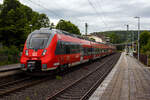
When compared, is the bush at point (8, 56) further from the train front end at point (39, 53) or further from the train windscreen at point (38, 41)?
the train front end at point (39, 53)

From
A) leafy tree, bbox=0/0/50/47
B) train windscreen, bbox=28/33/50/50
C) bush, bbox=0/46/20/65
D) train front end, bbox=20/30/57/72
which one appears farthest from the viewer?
leafy tree, bbox=0/0/50/47

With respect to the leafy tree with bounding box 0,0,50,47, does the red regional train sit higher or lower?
lower

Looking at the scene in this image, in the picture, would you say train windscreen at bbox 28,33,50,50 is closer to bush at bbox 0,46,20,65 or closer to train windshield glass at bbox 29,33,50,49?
train windshield glass at bbox 29,33,50,49

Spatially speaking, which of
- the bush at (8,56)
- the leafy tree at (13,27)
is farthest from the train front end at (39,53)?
the leafy tree at (13,27)

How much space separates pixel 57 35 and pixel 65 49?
62.6 inches

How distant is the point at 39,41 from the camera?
12273 mm

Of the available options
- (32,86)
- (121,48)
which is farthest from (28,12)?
(121,48)

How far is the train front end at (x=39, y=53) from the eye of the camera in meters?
11.5

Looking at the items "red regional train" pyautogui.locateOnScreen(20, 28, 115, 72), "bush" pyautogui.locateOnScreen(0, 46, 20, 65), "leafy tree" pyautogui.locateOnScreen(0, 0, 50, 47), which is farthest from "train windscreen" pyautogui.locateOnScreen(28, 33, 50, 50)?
"leafy tree" pyautogui.locateOnScreen(0, 0, 50, 47)

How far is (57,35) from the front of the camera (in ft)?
42.7

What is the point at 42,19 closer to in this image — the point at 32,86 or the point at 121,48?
the point at 32,86

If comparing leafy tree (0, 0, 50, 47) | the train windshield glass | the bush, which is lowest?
the bush

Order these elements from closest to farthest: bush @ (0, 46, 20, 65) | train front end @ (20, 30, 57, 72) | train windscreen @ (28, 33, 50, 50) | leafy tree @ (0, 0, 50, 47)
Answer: train front end @ (20, 30, 57, 72) → train windscreen @ (28, 33, 50, 50) → bush @ (0, 46, 20, 65) → leafy tree @ (0, 0, 50, 47)

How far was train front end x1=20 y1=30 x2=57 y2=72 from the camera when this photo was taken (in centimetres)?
1150
